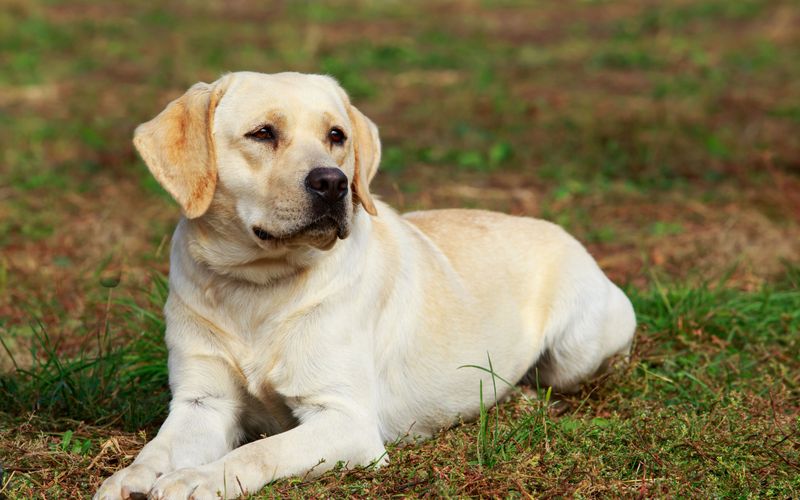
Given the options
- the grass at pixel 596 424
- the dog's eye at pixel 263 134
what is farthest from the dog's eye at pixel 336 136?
the grass at pixel 596 424

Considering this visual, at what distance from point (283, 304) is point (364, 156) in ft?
2.26

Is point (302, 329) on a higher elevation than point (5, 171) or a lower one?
higher

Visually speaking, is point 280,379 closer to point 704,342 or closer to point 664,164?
point 704,342

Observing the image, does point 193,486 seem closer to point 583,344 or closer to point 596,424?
point 596,424

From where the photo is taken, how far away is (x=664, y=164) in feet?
28.3

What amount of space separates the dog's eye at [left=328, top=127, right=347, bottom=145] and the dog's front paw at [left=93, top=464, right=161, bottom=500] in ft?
4.39

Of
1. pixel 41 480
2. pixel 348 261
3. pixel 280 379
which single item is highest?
pixel 348 261

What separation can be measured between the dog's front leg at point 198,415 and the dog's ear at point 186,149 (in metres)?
0.56

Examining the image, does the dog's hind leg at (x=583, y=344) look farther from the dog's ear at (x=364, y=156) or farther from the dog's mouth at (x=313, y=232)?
the dog's mouth at (x=313, y=232)

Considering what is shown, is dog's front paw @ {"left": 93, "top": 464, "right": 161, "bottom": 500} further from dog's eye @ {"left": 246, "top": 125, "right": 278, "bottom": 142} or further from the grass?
dog's eye @ {"left": 246, "top": 125, "right": 278, "bottom": 142}

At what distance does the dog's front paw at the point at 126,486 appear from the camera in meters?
3.15

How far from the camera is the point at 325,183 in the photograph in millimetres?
3430

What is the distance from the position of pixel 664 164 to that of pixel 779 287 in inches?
117

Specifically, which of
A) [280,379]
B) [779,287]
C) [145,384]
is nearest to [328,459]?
[280,379]
